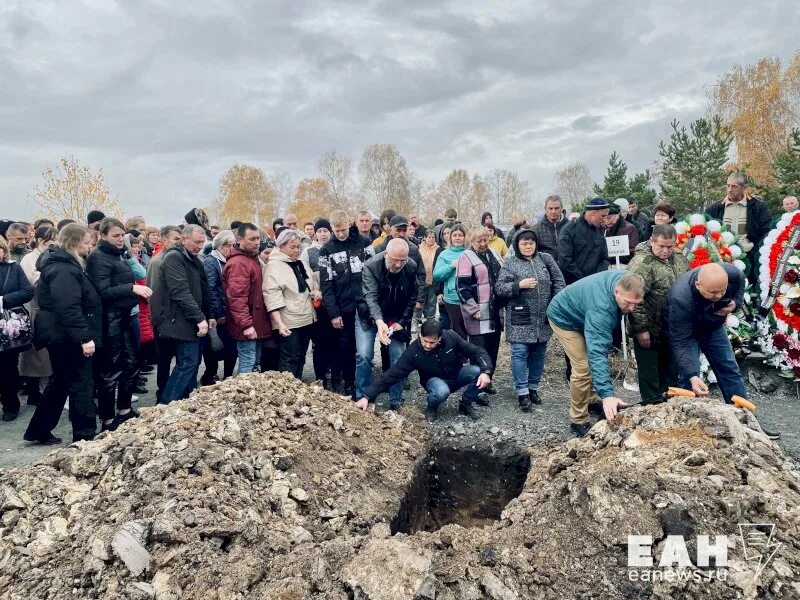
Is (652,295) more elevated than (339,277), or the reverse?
(339,277)

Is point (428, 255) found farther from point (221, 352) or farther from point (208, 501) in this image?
point (208, 501)

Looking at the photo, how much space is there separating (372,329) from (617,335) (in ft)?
12.2

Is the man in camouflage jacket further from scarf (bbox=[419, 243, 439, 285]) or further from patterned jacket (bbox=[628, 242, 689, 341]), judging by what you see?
scarf (bbox=[419, 243, 439, 285])

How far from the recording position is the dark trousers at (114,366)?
16.1 ft

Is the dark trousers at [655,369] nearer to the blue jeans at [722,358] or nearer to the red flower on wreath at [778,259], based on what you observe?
the blue jeans at [722,358]

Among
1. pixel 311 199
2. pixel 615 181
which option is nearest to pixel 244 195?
pixel 311 199

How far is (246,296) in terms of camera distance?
17.8 feet

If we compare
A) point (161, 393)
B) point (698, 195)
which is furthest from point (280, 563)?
point (698, 195)

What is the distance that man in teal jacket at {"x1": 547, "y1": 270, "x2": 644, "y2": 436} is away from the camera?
4.10m

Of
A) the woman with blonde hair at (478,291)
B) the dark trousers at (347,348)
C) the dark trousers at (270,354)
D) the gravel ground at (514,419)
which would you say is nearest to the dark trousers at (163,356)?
the gravel ground at (514,419)

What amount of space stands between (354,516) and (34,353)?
3.99m

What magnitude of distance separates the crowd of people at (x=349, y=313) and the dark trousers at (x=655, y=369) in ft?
0.06

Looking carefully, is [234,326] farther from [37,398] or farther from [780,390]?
[780,390]

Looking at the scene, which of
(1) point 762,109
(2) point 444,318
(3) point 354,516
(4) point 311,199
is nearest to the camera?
(3) point 354,516
